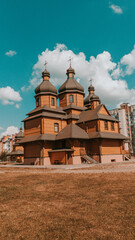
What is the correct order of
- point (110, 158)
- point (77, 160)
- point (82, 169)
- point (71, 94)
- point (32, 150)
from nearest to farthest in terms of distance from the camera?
point (82, 169), point (77, 160), point (110, 158), point (32, 150), point (71, 94)

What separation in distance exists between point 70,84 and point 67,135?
40.7 feet

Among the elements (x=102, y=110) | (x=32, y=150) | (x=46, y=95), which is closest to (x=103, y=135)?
(x=102, y=110)

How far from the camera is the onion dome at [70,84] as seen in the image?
34406 mm

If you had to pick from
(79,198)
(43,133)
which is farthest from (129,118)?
(79,198)

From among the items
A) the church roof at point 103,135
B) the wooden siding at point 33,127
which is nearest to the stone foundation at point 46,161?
the wooden siding at point 33,127

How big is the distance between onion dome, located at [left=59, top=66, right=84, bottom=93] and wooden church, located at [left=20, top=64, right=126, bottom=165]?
1.13m

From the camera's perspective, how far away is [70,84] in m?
34.8

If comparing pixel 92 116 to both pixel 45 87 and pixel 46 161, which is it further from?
pixel 46 161

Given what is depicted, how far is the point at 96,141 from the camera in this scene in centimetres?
2758

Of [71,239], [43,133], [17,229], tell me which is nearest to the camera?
[71,239]

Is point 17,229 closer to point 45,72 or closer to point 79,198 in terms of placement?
point 79,198

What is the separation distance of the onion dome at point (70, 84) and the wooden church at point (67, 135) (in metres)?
1.13

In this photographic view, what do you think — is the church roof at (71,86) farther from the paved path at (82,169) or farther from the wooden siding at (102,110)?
the paved path at (82,169)

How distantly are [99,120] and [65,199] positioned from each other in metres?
22.1
